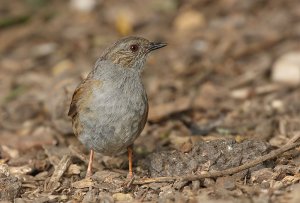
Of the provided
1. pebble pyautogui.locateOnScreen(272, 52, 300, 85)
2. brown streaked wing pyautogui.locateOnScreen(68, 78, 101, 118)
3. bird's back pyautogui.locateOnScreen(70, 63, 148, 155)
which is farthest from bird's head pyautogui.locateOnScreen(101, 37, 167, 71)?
pebble pyautogui.locateOnScreen(272, 52, 300, 85)

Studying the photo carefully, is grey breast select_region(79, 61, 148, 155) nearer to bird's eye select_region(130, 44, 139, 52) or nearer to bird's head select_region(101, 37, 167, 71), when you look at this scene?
bird's head select_region(101, 37, 167, 71)

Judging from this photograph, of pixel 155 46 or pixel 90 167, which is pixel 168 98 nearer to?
pixel 155 46

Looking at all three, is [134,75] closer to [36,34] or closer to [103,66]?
[103,66]

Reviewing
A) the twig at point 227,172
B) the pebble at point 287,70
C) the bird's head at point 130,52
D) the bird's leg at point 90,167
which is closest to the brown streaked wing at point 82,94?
the bird's head at point 130,52

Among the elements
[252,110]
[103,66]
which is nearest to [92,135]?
[103,66]

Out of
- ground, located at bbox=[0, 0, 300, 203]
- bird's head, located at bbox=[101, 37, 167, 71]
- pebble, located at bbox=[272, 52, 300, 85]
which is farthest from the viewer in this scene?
pebble, located at bbox=[272, 52, 300, 85]

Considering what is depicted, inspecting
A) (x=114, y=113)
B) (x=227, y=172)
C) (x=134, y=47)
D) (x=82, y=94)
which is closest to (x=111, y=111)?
(x=114, y=113)
